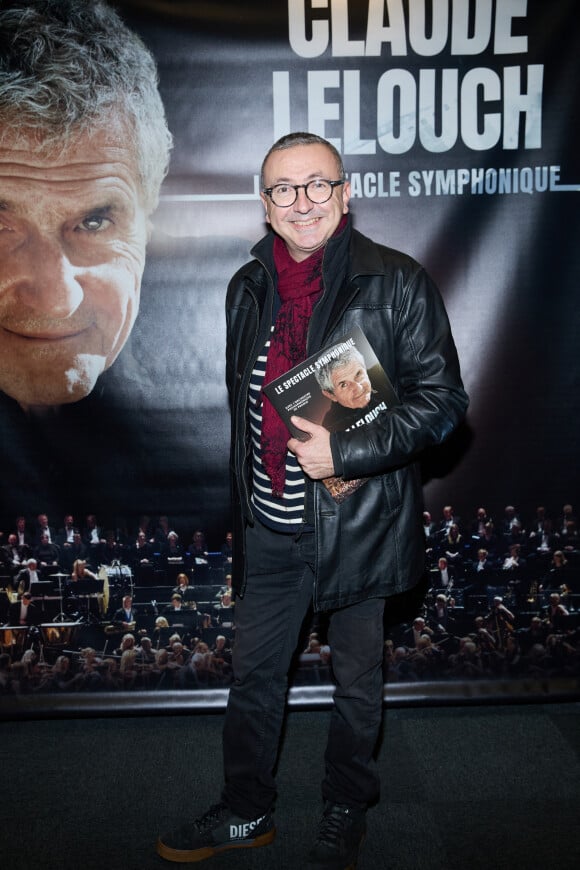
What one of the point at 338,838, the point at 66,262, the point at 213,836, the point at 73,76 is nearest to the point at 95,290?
the point at 66,262

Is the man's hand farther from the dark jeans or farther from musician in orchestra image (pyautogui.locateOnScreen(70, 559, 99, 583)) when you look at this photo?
musician in orchestra image (pyautogui.locateOnScreen(70, 559, 99, 583))

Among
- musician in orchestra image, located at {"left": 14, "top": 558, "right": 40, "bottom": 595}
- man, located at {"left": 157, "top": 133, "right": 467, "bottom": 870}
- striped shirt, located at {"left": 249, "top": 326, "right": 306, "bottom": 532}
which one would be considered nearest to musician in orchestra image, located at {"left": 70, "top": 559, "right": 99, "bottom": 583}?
musician in orchestra image, located at {"left": 14, "top": 558, "right": 40, "bottom": 595}

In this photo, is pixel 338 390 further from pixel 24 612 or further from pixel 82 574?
pixel 24 612

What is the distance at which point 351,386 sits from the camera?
2.01 meters

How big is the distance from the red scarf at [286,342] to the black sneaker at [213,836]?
37.7 inches

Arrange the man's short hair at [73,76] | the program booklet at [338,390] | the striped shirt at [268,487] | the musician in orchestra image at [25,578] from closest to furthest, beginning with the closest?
1. the program booklet at [338,390]
2. the striped shirt at [268,487]
3. the man's short hair at [73,76]
4. the musician in orchestra image at [25,578]

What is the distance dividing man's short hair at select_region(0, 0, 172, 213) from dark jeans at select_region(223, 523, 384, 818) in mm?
1576

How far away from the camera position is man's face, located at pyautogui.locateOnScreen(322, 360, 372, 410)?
6.52 feet

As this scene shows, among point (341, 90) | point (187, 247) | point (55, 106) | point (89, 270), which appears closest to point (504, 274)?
point (341, 90)

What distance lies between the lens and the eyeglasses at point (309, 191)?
6.64 ft

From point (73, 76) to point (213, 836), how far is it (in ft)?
8.18

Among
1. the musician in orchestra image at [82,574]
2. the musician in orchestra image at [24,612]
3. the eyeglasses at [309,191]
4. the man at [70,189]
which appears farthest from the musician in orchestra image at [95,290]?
the eyeglasses at [309,191]

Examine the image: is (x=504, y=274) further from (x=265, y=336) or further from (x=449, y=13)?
(x=265, y=336)

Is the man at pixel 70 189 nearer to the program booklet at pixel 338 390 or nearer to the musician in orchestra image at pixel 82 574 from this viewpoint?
the musician in orchestra image at pixel 82 574
